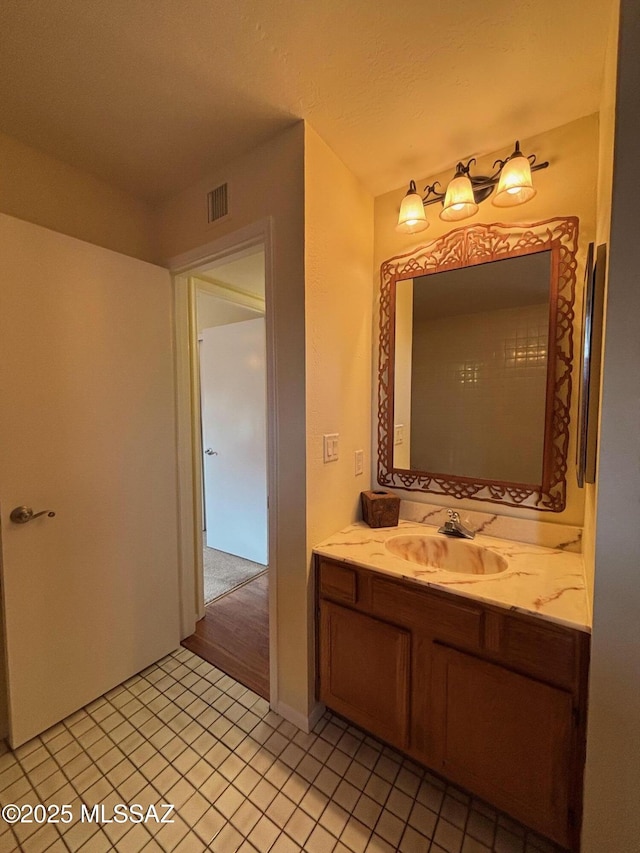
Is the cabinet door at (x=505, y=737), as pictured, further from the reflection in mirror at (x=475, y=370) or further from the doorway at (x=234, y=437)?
the doorway at (x=234, y=437)

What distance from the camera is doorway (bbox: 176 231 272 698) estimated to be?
216 cm

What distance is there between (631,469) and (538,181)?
50.3 inches

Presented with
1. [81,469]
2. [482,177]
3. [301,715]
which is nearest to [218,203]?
[482,177]

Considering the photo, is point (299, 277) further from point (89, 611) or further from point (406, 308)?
point (89, 611)

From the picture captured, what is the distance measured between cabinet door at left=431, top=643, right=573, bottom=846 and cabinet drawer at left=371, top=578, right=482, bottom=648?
0.20 ft

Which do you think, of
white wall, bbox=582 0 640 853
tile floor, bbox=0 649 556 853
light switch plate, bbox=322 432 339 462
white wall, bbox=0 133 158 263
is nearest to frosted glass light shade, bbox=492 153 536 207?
white wall, bbox=582 0 640 853

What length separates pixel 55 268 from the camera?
4.82 feet

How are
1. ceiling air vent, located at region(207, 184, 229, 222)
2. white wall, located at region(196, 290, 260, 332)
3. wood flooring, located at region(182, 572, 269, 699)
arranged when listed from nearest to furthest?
1. ceiling air vent, located at region(207, 184, 229, 222)
2. wood flooring, located at region(182, 572, 269, 699)
3. white wall, located at region(196, 290, 260, 332)

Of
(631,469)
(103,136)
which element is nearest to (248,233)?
(103,136)

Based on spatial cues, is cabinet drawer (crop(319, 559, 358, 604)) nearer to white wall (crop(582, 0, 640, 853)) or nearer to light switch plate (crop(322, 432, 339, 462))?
light switch plate (crop(322, 432, 339, 462))

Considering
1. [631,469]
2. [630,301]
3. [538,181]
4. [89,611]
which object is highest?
[538,181]

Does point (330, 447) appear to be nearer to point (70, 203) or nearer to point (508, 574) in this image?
point (508, 574)

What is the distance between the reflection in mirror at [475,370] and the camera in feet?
4.82

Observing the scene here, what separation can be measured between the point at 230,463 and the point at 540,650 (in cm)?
266
